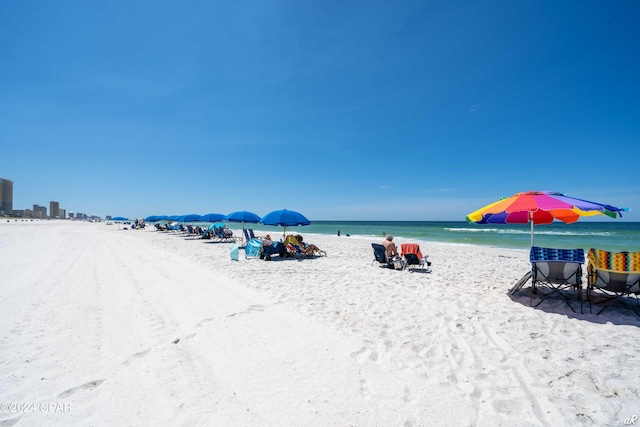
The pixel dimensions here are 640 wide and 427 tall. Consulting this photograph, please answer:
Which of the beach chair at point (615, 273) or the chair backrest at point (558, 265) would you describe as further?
the chair backrest at point (558, 265)

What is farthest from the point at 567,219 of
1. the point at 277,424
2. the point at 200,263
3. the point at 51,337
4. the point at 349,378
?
the point at 200,263

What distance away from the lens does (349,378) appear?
2.87 metres

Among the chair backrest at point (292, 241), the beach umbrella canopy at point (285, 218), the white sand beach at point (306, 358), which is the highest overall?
the beach umbrella canopy at point (285, 218)

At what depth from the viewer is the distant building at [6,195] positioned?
110850 mm

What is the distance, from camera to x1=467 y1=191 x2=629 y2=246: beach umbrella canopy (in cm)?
514

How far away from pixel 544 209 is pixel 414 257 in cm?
403

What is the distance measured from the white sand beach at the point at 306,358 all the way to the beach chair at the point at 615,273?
43cm

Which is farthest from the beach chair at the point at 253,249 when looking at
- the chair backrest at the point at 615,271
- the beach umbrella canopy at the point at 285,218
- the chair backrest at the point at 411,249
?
the chair backrest at the point at 615,271

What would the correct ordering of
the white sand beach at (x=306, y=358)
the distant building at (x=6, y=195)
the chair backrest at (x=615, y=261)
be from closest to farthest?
the white sand beach at (x=306, y=358) < the chair backrest at (x=615, y=261) < the distant building at (x=6, y=195)

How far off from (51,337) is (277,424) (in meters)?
3.54

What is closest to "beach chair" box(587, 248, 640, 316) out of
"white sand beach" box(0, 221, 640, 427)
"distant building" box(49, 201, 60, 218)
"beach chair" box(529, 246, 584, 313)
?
"beach chair" box(529, 246, 584, 313)

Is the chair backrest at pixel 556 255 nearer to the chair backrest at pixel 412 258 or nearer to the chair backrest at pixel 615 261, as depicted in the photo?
the chair backrest at pixel 615 261

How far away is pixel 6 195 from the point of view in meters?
115

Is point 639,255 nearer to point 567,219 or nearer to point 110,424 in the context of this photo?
point 567,219
